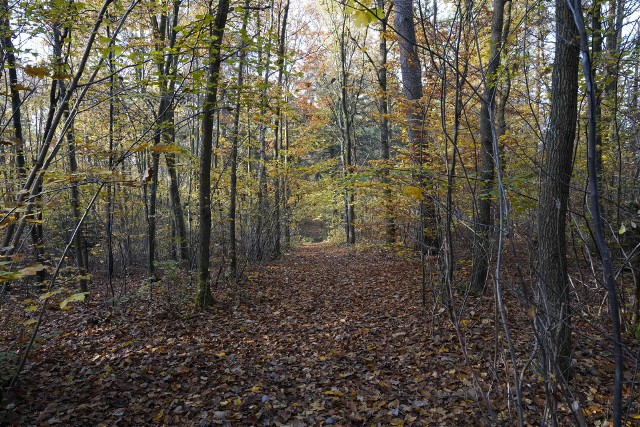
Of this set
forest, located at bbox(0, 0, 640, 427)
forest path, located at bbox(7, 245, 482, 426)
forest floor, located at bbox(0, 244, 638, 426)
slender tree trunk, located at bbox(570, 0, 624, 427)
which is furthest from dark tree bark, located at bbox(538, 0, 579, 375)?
slender tree trunk, located at bbox(570, 0, 624, 427)

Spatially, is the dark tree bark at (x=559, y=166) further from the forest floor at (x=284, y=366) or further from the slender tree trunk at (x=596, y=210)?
the slender tree trunk at (x=596, y=210)

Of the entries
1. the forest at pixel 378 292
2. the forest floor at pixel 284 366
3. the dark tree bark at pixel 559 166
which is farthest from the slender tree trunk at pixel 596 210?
the dark tree bark at pixel 559 166

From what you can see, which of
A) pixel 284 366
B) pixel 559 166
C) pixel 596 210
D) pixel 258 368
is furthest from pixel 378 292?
pixel 596 210

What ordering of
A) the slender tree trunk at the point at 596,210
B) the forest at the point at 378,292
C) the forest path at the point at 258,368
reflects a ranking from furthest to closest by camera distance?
the forest path at the point at 258,368 → the forest at the point at 378,292 → the slender tree trunk at the point at 596,210

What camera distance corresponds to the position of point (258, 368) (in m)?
4.57

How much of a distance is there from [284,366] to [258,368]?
33 cm

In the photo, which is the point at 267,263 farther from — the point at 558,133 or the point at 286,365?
the point at 558,133

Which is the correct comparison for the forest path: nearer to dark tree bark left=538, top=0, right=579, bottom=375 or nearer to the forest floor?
the forest floor

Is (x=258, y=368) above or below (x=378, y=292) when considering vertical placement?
below

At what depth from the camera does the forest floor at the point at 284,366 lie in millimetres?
3469

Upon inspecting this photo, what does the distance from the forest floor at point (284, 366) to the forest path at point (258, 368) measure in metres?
0.02

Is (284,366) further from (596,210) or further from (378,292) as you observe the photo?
(596,210)

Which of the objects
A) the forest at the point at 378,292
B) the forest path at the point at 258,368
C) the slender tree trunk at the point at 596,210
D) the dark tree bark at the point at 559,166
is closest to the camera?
the slender tree trunk at the point at 596,210

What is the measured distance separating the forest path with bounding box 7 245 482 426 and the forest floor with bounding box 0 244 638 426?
16 millimetres
